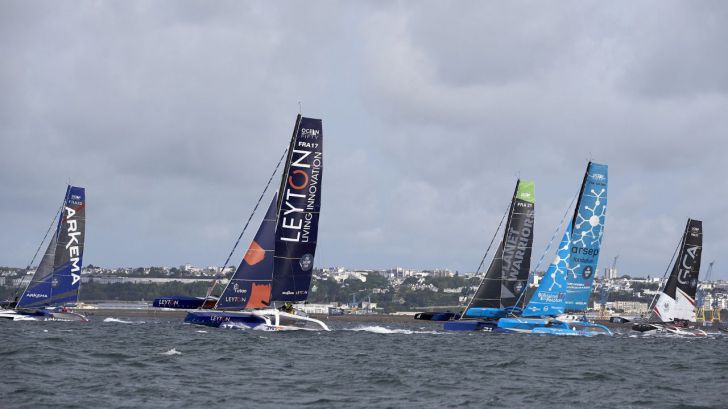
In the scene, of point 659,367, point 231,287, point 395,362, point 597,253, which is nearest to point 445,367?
point 395,362

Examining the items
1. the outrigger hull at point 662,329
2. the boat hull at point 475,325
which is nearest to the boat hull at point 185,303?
the boat hull at point 475,325

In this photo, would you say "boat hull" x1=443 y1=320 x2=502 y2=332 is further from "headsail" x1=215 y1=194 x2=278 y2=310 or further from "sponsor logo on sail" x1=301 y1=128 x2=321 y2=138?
"sponsor logo on sail" x1=301 y1=128 x2=321 y2=138

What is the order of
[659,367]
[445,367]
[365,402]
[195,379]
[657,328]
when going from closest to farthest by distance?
[365,402] → [195,379] → [445,367] → [659,367] → [657,328]

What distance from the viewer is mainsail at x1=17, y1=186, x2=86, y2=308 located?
63.2 m

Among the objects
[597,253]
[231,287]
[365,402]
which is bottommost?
[365,402]

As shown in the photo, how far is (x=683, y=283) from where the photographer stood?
70.9m

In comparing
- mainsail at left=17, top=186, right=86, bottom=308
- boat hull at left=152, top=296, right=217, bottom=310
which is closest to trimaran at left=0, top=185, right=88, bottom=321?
mainsail at left=17, top=186, right=86, bottom=308

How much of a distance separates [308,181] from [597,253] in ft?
70.4

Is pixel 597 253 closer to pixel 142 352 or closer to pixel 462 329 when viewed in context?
pixel 462 329

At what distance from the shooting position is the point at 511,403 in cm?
2619

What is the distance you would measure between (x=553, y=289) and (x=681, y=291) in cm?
1309

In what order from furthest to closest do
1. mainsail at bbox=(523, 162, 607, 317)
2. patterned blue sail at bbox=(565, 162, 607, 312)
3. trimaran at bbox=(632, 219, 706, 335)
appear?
trimaran at bbox=(632, 219, 706, 335) → patterned blue sail at bbox=(565, 162, 607, 312) → mainsail at bbox=(523, 162, 607, 317)

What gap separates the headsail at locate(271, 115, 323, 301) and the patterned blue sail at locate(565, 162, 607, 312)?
18672 mm

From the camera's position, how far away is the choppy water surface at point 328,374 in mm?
25562
